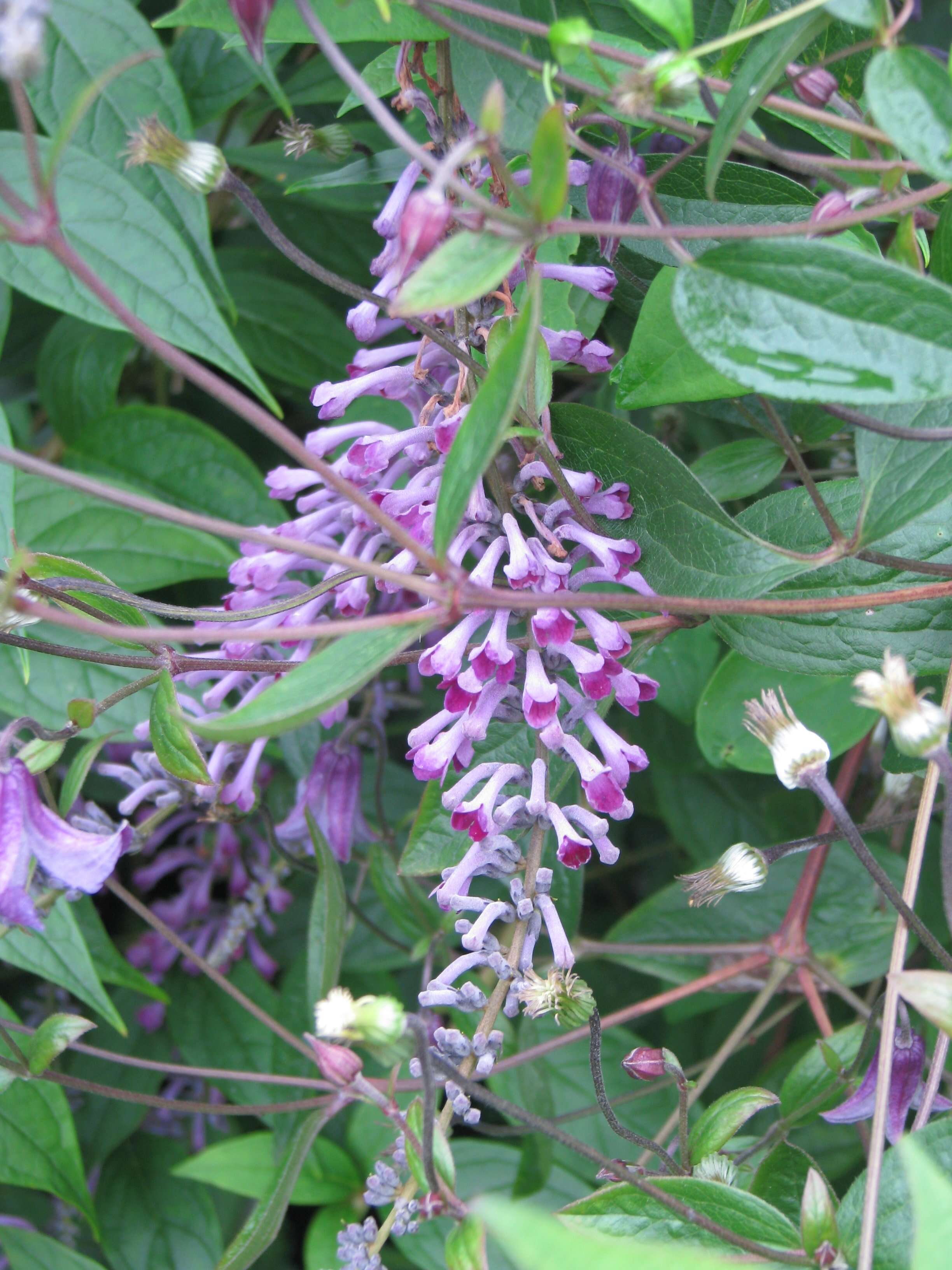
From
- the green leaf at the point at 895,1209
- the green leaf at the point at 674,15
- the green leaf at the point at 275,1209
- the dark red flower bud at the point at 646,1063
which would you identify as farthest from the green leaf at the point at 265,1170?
the green leaf at the point at 674,15

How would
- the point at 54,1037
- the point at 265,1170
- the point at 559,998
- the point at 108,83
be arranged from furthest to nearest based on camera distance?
the point at 265,1170 → the point at 108,83 → the point at 54,1037 → the point at 559,998

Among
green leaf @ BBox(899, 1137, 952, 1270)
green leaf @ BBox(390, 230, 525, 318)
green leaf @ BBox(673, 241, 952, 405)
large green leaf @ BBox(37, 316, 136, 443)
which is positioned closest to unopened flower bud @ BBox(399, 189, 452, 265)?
green leaf @ BBox(390, 230, 525, 318)

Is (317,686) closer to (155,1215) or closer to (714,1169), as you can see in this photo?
(714,1169)

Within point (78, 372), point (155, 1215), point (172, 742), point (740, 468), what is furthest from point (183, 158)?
point (155, 1215)

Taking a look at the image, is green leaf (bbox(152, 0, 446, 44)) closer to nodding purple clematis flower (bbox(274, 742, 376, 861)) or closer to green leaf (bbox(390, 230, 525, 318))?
green leaf (bbox(390, 230, 525, 318))

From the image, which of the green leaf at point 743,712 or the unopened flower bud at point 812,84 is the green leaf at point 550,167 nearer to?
the unopened flower bud at point 812,84

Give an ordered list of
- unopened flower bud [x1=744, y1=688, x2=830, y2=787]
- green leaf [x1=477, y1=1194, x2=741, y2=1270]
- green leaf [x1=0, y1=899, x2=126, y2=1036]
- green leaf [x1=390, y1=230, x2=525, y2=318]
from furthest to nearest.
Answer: green leaf [x1=0, y1=899, x2=126, y2=1036]
unopened flower bud [x1=744, y1=688, x2=830, y2=787]
green leaf [x1=390, y1=230, x2=525, y2=318]
green leaf [x1=477, y1=1194, x2=741, y2=1270]
